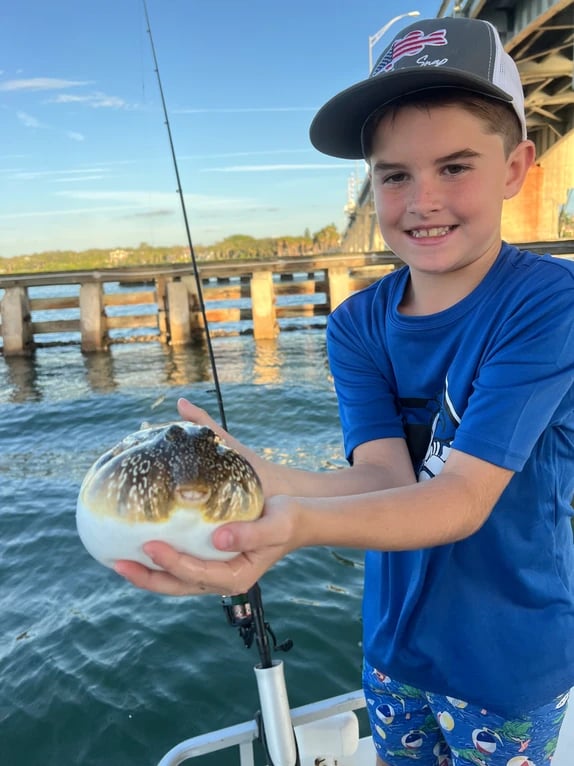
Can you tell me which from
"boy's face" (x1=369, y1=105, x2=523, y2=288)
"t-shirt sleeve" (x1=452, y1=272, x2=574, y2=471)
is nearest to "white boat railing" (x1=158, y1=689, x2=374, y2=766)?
"t-shirt sleeve" (x1=452, y1=272, x2=574, y2=471)

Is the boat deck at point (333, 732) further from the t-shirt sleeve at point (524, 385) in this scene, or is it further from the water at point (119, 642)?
the t-shirt sleeve at point (524, 385)

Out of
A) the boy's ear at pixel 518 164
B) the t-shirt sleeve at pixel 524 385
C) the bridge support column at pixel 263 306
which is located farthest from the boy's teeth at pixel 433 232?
the bridge support column at pixel 263 306

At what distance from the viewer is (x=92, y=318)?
19.4 meters

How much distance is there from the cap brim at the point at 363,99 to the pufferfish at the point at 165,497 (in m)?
1.14

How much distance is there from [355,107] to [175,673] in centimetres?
429

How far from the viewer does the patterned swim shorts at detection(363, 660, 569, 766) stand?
1854 mm

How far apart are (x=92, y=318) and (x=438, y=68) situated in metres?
18.9

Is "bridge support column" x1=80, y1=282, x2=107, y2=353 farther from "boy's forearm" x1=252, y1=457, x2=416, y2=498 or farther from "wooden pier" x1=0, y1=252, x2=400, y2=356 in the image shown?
"boy's forearm" x1=252, y1=457, x2=416, y2=498

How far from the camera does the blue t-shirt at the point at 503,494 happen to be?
1570mm

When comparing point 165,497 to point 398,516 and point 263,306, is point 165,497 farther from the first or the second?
point 263,306

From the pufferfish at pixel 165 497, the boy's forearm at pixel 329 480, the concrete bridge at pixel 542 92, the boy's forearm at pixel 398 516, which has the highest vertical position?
the concrete bridge at pixel 542 92

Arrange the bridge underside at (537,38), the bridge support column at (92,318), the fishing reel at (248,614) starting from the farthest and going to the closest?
1. the bridge support column at (92,318)
2. the bridge underside at (537,38)
3. the fishing reel at (248,614)

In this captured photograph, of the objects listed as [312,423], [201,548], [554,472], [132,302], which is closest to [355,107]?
[554,472]

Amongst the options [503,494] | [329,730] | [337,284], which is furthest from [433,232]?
[337,284]
